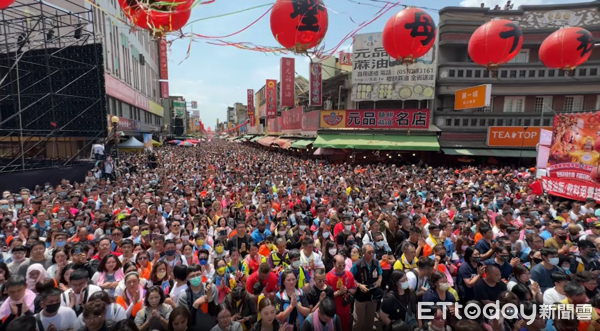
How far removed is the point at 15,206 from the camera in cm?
785

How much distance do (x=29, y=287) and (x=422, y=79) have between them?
22.1 meters

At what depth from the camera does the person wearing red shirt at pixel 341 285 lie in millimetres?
4012

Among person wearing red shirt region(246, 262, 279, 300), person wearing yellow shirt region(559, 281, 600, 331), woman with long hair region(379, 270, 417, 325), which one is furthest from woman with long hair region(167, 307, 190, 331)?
person wearing yellow shirt region(559, 281, 600, 331)

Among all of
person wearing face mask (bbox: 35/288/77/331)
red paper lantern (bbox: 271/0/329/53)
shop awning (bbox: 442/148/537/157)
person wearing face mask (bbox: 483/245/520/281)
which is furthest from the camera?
shop awning (bbox: 442/148/537/157)

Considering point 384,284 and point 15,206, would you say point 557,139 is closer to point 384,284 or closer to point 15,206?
point 384,284

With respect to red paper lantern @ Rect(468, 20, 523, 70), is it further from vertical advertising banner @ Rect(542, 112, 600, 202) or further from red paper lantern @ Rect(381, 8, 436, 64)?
vertical advertising banner @ Rect(542, 112, 600, 202)

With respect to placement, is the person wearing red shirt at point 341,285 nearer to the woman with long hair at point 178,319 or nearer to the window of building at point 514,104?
the woman with long hair at point 178,319

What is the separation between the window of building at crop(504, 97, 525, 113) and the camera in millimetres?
20853

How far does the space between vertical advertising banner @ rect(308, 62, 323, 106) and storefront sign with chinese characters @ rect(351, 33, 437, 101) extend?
248 cm

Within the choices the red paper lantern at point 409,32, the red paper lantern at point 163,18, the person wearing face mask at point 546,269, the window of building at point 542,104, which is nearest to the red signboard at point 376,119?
the window of building at point 542,104

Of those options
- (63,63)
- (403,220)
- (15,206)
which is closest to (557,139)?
(403,220)

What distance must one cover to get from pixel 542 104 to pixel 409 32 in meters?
20.6

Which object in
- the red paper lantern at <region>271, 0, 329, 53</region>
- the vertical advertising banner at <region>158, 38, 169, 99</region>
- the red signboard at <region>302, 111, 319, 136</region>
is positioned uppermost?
the vertical advertising banner at <region>158, 38, 169, 99</region>

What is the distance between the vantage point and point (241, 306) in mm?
3752
